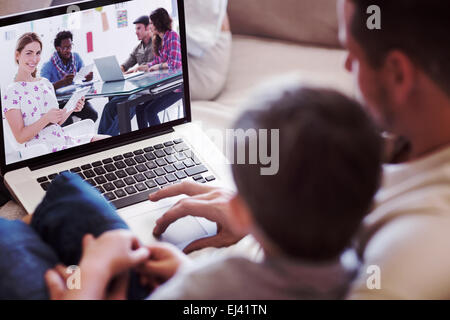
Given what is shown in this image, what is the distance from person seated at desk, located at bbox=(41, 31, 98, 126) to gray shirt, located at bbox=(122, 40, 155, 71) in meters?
0.09

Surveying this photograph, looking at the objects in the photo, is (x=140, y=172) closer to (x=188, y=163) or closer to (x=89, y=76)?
(x=188, y=163)

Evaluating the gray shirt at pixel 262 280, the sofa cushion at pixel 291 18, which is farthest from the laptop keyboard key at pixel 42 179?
the sofa cushion at pixel 291 18

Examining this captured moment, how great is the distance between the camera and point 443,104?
0.72m

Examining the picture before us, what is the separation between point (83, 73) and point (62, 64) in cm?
4

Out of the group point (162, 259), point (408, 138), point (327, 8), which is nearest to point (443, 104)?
point (408, 138)

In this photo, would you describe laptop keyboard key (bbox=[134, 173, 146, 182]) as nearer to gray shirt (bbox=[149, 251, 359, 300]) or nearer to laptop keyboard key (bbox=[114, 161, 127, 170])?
laptop keyboard key (bbox=[114, 161, 127, 170])

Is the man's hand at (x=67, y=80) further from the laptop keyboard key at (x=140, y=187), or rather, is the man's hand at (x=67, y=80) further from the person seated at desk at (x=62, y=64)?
the laptop keyboard key at (x=140, y=187)

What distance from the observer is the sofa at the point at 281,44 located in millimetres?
1452

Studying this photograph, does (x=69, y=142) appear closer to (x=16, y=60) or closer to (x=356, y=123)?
(x=16, y=60)

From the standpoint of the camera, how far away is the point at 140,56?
1.09m

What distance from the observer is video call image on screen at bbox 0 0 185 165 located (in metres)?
0.99

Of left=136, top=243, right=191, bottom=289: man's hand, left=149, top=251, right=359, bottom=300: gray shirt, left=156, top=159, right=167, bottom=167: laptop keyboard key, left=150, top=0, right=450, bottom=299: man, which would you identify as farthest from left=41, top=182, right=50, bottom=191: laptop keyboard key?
left=150, top=0, right=450, bottom=299: man

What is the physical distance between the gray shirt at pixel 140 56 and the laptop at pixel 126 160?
0.01m
